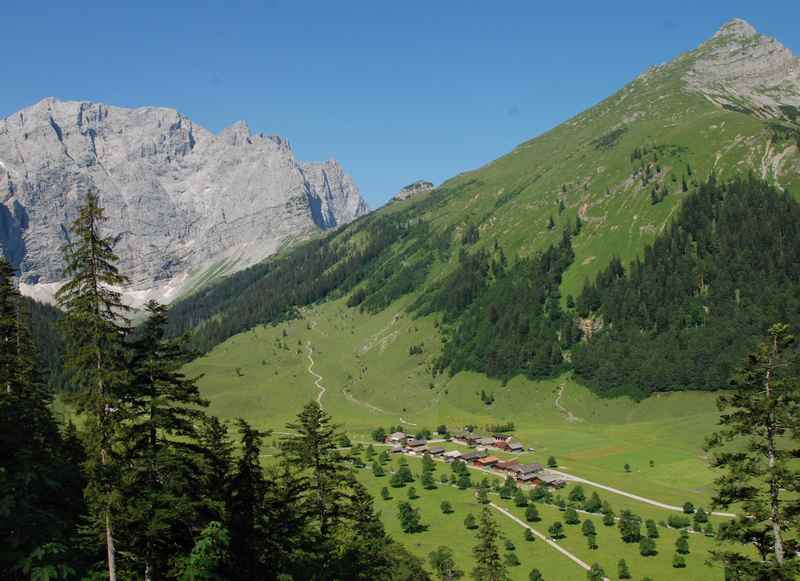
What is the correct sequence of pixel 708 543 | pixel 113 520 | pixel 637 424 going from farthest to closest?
1. pixel 637 424
2. pixel 708 543
3. pixel 113 520

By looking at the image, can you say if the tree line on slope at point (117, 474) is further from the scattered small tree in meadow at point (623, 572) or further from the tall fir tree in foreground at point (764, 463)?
the scattered small tree in meadow at point (623, 572)

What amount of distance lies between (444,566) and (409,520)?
22.8 meters

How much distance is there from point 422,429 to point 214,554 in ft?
524

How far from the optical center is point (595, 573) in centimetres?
8106

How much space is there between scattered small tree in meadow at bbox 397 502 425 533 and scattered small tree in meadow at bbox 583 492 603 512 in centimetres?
3034

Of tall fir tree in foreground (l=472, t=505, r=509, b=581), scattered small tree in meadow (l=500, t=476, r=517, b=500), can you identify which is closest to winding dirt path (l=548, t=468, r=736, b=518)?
scattered small tree in meadow (l=500, t=476, r=517, b=500)

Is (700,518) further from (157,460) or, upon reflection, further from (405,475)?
(157,460)

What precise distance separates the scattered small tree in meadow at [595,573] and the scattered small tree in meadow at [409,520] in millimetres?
30943

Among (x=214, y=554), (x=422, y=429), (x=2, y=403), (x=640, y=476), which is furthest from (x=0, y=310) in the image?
(x=422, y=429)

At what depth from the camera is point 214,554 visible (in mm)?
23672

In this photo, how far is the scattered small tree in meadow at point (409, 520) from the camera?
343 ft

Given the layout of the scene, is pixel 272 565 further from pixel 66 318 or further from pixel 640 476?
pixel 640 476

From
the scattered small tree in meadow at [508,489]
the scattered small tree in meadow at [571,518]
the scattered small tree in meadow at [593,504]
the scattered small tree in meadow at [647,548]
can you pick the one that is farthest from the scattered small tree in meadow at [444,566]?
the scattered small tree in meadow at [508,489]

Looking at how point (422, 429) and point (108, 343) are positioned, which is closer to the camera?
point (108, 343)
